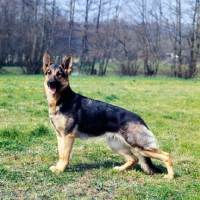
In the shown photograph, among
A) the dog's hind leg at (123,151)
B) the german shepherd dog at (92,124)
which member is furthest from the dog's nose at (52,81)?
the dog's hind leg at (123,151)

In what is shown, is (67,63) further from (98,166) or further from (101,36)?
(101,36)

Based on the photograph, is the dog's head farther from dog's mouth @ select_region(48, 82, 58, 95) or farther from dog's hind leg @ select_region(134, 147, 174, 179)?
dog's hind leg @ select_region(134, 147, 174, 179)

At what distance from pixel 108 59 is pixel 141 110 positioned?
31.4 metres

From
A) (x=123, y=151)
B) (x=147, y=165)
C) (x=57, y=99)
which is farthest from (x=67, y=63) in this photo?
(x=147, y=165)

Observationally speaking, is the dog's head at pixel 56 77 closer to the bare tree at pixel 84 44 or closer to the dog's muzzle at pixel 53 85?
the dog's muzzle at pixel 53 85

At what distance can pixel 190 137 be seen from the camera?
8781mm

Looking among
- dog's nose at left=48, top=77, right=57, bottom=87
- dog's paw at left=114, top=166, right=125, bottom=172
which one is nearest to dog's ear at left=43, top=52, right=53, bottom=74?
dog's nose at left=48, top=77, right=57, bottom=87

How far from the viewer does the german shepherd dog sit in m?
5.59

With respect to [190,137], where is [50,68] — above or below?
above

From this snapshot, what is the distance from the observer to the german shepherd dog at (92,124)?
5.59 metres

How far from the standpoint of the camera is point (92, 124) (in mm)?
5836

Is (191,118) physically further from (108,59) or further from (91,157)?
(108,59)

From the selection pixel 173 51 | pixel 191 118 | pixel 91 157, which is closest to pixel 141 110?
pixel 191 118

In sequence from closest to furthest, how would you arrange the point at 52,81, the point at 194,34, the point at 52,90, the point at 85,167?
the point at 52,81 → the point at 52,90 → the point at 85,167 → the point at 194,34
